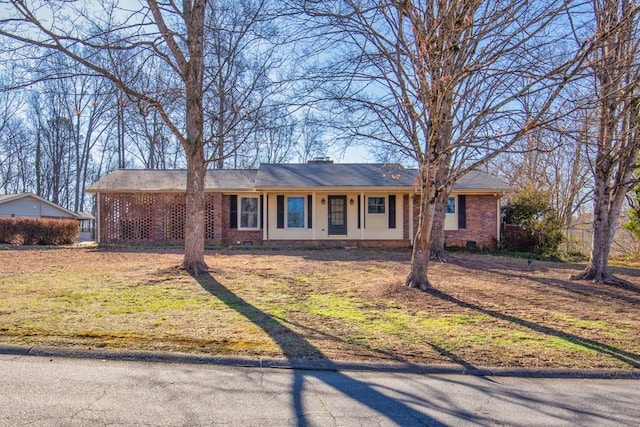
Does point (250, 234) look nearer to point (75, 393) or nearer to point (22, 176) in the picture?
point (75, 393)

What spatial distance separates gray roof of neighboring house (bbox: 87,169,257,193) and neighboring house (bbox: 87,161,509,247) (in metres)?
0.08

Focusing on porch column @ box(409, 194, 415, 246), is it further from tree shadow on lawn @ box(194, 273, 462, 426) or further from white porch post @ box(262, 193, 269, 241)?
tree shadow on lawn @ box(194, 273, 462, 426)

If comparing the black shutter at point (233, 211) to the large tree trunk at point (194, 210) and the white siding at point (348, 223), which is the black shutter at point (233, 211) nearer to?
the white siding at point (348, 223)

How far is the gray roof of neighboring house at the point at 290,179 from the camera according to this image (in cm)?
1670

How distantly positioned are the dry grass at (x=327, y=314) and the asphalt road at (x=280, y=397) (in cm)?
40

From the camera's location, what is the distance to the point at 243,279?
874 centimetres

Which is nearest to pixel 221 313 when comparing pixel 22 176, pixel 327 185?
pixel 327 185

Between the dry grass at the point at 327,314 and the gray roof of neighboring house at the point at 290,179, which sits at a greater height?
the gray roof of neighboring house at the point at 290,179

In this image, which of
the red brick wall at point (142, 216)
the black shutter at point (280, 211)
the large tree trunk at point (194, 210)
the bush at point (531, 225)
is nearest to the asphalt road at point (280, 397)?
the large tree trunk at point (194, 210)

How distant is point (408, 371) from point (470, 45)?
591cm

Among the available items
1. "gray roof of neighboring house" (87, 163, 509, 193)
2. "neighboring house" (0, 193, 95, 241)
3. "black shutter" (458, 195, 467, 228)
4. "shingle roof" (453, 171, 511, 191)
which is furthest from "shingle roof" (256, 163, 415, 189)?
"neighboring house" (0, 193, 95, 241)

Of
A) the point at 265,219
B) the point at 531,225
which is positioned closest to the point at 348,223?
the point at 265,219

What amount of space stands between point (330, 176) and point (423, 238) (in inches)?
423

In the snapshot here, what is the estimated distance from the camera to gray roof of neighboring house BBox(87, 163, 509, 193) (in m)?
16.7
